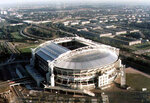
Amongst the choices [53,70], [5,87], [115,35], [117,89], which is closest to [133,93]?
[117,89]

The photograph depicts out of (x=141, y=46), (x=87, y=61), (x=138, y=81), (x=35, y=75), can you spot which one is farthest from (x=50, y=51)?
(x=141, y=46)

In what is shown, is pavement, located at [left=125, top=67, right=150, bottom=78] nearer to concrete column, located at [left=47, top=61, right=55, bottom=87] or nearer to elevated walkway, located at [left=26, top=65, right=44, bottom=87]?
concrete column, located at [left=47, top=61, right=55, bottom=87]

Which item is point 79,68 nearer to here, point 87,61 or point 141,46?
point 87,61

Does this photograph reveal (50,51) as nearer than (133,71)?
Yes

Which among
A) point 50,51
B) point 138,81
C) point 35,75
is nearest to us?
point 138,81

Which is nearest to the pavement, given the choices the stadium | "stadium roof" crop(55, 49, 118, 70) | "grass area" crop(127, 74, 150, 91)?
"grass area" crop(127, 74, 150, 91)

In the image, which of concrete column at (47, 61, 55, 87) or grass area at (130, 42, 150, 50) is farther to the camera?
grass area at (130, 42, 150, 50)

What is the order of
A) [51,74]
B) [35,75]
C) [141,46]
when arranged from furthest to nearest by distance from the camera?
[141,46]
[35,75]
[51,74]

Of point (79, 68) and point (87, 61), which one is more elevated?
point (87, 61)

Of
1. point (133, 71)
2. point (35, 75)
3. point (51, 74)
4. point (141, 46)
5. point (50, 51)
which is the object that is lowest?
point (133, 71)

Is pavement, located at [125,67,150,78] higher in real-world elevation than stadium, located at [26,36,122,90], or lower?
lower

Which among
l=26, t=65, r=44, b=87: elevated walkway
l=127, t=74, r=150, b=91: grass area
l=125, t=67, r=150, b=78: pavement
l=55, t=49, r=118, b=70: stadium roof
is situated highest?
l=55, t=49, r=118, b=70: stadium roof
